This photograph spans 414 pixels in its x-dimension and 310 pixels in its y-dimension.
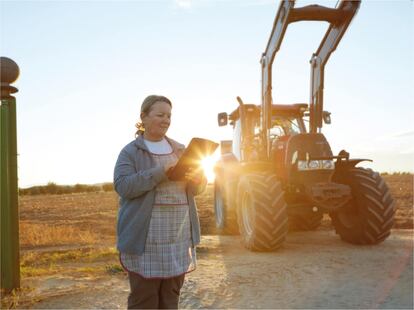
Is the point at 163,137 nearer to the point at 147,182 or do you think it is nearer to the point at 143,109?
the point at 143,109

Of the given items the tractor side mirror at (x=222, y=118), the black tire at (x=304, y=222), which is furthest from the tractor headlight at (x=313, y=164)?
the tractor side mirror at (x=222, y=118)

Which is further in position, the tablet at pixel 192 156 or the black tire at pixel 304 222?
the black tire at pixel 304 222

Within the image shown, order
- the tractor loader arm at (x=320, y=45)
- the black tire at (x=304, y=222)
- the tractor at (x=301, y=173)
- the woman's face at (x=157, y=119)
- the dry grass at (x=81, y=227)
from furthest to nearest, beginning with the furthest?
1. the black tire at (x=304, y=222)
2. the dry grass at (x=81, y=227)
3. the tractor loader arm at (x=320, y=45)
4. the tractor at (x=301, y=173)
5. the woman's face at (x=157, y=119)

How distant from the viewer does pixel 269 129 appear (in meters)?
6.98

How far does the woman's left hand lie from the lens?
8.36ft

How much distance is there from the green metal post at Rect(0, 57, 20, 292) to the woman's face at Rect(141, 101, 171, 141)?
2.38m

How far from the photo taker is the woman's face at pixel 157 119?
265 cm

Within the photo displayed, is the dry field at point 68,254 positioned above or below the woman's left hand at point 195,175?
below

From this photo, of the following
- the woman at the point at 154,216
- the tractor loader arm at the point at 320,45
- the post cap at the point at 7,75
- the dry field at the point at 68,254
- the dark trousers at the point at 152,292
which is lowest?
the dry field at the point at 68,254

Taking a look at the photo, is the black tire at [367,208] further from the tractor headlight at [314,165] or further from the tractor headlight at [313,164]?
the tractor headlight at [313,164]

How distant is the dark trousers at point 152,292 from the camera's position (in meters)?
2.57

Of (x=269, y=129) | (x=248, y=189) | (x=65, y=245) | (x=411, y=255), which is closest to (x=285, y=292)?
(x=248, y=189)

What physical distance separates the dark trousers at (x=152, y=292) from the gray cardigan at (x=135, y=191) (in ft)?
0.66

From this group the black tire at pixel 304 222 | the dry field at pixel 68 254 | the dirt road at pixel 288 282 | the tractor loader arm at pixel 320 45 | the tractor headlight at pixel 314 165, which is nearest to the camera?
the dirt road at pixel 288 282
